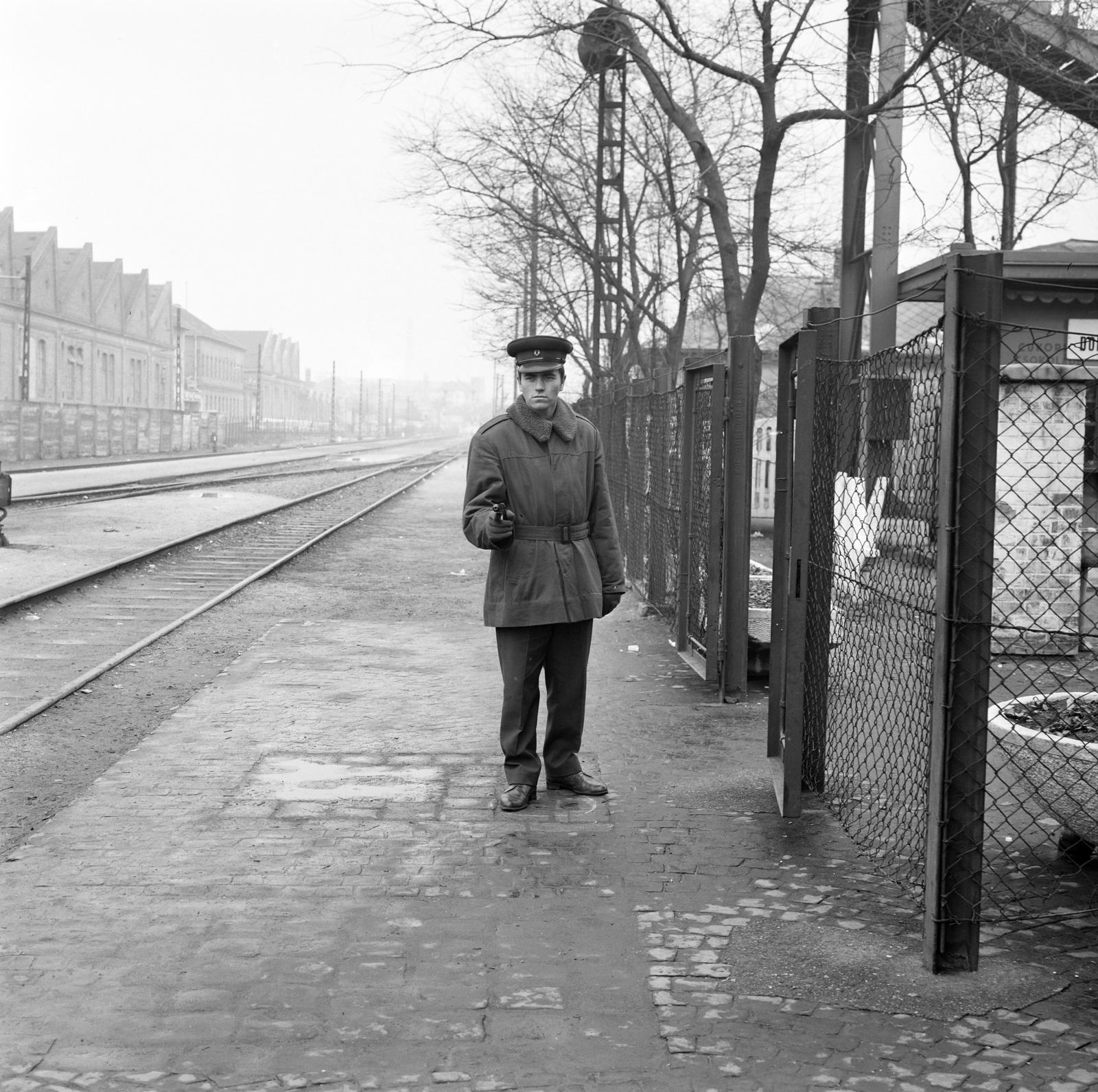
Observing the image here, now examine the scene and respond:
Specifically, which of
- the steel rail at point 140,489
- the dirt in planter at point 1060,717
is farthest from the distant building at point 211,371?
the dirt in planter at point 1060,717

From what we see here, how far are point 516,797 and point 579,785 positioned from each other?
1.37ft

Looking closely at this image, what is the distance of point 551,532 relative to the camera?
20.3ft

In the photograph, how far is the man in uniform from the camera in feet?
20.0

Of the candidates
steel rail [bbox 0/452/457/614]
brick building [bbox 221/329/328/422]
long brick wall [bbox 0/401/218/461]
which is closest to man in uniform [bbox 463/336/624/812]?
steel rail [bbox 0/452/457/614]

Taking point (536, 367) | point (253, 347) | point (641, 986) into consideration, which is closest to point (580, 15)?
point (536, 367)

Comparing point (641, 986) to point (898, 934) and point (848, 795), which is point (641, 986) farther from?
point (848, 795)

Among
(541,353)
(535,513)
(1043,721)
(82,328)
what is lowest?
(1043,721)

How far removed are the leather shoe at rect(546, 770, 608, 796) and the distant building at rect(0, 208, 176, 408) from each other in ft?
207

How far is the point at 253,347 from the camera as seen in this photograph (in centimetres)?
14350

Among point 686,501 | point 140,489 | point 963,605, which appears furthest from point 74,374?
point 963,605

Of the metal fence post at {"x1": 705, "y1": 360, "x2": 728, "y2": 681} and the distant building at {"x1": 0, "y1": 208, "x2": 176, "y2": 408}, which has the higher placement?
the distant building at {"x1": 0, "y1": 208, "x2": 176, "y2": 408}

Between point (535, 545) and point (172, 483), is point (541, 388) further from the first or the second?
point (172, 483)

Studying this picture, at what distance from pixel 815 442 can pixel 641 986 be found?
265cm

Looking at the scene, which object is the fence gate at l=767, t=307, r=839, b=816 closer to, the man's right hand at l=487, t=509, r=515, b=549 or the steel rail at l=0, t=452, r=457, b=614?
the man's right hand at l=487, t=509, r=515, b=549
